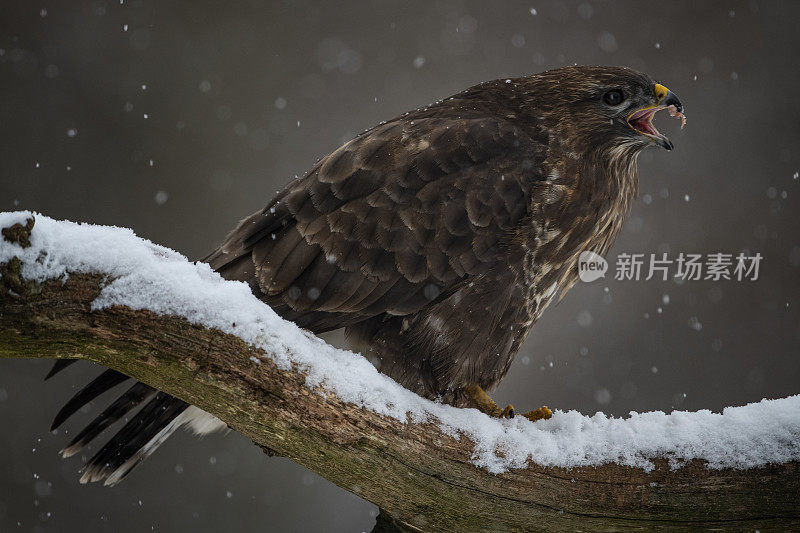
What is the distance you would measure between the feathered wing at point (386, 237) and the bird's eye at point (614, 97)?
485 millimetres

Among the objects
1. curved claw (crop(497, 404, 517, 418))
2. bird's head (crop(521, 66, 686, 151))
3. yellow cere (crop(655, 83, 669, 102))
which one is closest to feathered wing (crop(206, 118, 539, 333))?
bird's head (crop(521, 66, 686, 151))

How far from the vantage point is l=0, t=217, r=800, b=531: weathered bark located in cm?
194

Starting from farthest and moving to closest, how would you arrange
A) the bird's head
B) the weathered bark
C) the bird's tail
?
the bird's head < the bird's tail < the weathered bark

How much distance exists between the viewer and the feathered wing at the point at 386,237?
2639mm

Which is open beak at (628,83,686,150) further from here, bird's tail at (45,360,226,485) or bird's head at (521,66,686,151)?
bird's tail at (45,360,226,485)

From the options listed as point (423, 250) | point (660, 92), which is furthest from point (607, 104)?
point (423, 250)

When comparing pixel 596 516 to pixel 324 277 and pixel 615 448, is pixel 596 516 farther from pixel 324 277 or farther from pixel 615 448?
pixel 324 277

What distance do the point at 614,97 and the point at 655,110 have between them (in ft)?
0.72

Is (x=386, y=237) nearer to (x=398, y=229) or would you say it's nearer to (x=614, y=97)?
(x=398, y=229)

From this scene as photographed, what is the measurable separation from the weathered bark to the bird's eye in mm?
1546

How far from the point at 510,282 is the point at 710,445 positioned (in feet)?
2.99

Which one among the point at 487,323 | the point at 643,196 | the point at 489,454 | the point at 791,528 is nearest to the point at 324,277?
the point at 487,323

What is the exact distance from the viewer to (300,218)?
8.99 ft

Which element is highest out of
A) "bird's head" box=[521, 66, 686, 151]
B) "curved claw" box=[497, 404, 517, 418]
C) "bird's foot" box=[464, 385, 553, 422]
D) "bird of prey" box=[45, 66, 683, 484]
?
"bird's head" box=[521, 66, 686, 151]
